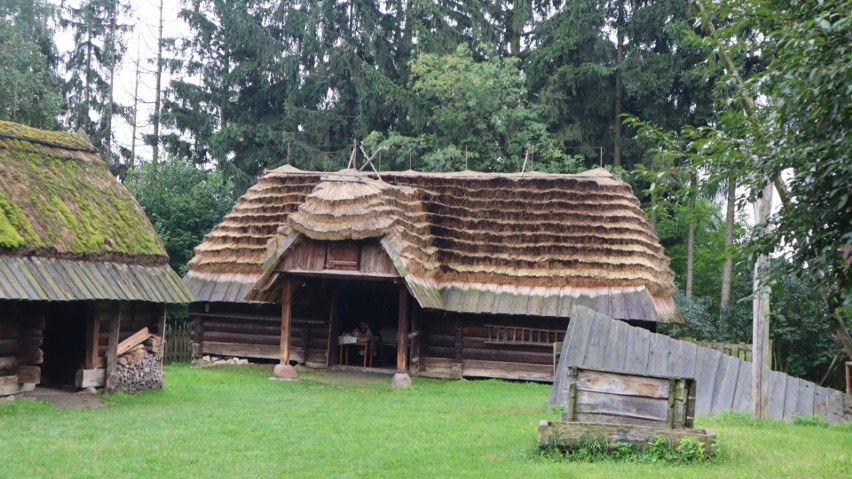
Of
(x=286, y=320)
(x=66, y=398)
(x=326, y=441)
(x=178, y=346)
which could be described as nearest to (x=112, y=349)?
(x=66, y=398)

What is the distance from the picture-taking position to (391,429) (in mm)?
14141

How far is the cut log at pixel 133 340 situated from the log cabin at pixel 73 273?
33 millimetres

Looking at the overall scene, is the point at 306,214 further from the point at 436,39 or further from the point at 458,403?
the point at 436,39

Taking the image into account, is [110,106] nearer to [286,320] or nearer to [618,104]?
[618,104]

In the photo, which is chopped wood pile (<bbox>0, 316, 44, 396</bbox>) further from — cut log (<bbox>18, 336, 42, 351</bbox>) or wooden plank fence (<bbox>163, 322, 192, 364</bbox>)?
wooden plank fence (<bbox>163, 322, 192, 364</bbox>)

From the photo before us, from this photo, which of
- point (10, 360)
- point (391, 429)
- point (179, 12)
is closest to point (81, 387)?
point (10, 360)

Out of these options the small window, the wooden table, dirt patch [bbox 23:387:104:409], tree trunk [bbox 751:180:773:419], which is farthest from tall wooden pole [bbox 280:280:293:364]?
tree trunk [bbox 751:180:773:419]

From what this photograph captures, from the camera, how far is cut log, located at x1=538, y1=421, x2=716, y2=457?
10648 millimetres

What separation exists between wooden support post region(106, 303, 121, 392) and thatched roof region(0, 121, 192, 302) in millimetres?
768

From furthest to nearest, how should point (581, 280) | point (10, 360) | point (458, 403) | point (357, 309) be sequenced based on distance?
point (357, 309) → point (581, 280) → point (458, 403) → point (10, 360)

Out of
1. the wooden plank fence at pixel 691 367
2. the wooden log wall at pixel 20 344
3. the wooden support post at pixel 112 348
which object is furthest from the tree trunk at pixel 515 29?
the wooden log wall at pixel 20 344

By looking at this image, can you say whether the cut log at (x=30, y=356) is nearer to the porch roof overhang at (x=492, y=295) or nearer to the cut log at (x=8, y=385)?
the cut log at (x=8, y=385)

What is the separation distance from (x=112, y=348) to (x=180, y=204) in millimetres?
15776

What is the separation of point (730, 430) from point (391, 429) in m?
4.92
